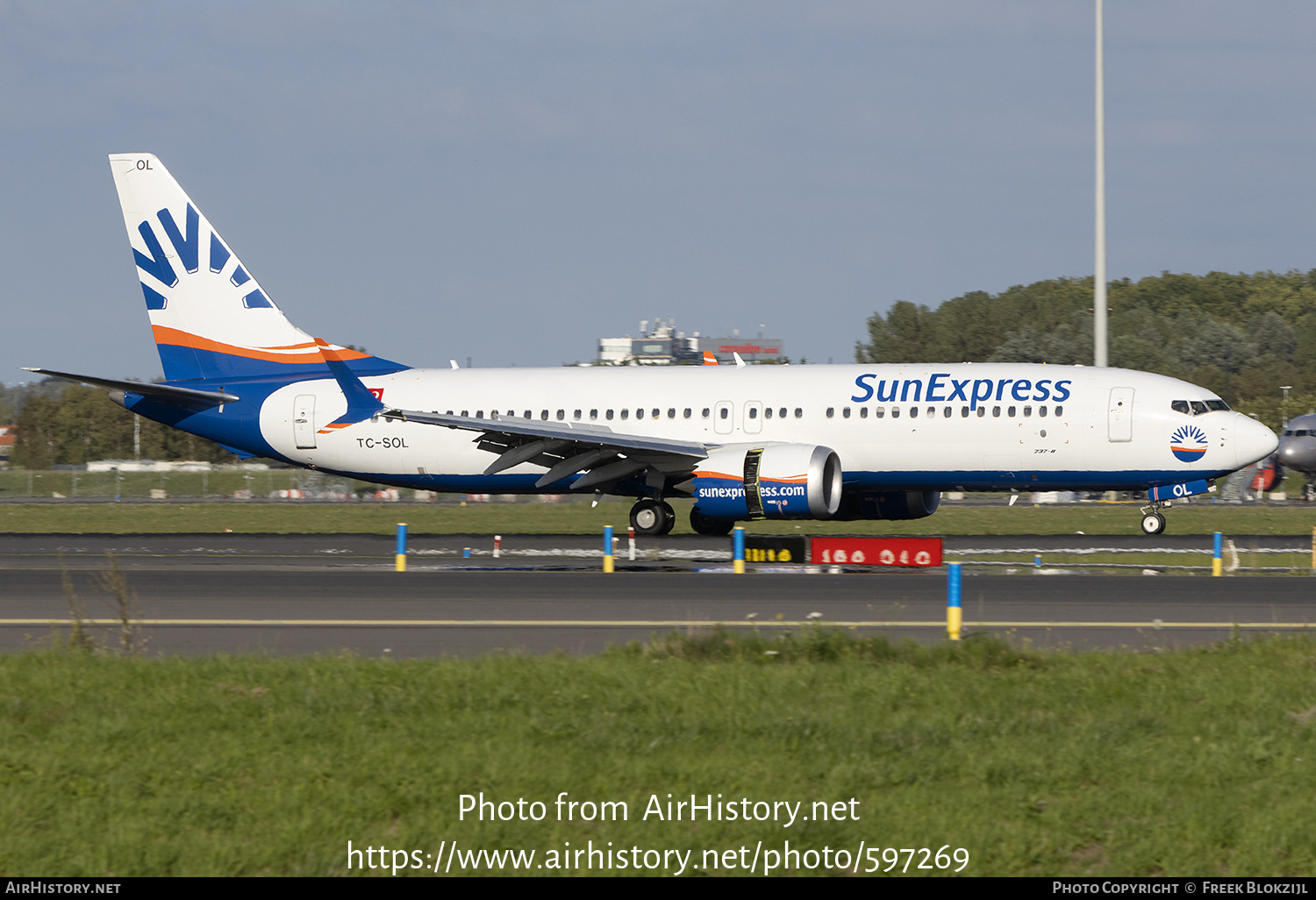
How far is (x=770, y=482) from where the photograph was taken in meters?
26.6

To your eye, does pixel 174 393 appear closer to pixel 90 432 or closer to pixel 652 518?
pixel 652 518

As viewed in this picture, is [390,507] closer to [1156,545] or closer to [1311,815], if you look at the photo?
[1156,545]

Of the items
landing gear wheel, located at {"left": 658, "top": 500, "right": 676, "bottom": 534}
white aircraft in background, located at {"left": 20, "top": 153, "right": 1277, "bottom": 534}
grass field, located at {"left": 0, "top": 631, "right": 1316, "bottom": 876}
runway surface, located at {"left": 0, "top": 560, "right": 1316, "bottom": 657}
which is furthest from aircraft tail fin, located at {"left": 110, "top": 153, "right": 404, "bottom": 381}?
grass field, located at {"left": 0, "top": 631, "right": 1316, "bottom": 876}

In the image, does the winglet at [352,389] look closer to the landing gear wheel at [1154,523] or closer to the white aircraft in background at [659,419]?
the white aircraft in background at [659,419]

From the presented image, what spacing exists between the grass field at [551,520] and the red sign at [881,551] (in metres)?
10.6

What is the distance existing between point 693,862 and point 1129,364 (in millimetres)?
93202

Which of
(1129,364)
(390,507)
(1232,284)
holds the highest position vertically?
(1232,284)

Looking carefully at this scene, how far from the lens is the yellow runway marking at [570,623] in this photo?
15188mm

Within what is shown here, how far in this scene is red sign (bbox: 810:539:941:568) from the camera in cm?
2134

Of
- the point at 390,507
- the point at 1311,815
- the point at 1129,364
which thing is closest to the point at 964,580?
the point at 1311,815

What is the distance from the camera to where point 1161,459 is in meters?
27.8

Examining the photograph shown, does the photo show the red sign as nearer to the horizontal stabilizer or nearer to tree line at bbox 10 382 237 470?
the horizontal stabilizer

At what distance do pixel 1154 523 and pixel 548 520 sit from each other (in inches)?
724

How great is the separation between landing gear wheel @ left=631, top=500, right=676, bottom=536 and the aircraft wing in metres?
0.57
